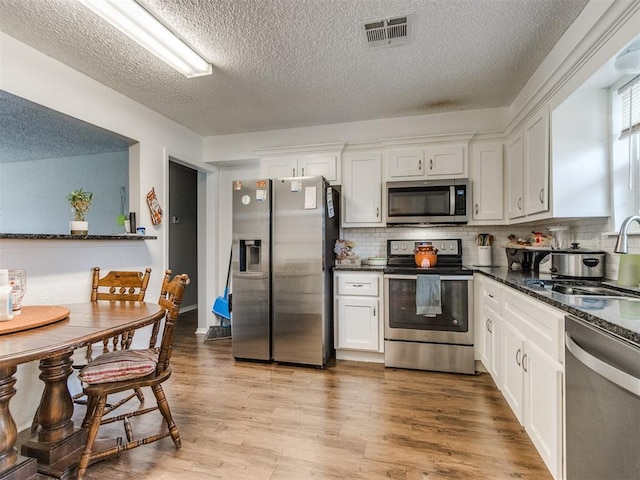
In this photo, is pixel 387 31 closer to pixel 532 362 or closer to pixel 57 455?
pixel 532 362

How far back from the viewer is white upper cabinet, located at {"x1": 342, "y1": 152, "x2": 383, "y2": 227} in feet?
11.2

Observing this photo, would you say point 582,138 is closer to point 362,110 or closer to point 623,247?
point 623,247

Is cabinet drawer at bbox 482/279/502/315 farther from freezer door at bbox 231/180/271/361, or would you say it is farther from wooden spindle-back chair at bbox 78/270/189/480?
wooden spindle-back chair at bbox 78/270/189/480

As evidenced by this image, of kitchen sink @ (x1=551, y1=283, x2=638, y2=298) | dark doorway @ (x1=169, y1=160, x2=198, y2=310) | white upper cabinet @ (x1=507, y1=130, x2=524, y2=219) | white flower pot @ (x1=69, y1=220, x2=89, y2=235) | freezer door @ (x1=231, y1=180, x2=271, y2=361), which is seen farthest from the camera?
dark doorway @ (x1=169, y1=160, x2=198, y2=310)

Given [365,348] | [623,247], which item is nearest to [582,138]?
[623,247]

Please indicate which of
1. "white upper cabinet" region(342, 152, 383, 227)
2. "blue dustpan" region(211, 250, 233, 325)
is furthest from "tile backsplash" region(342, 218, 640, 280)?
"blue dustpan" region(211, 250, 233, 325)

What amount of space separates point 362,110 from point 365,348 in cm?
237

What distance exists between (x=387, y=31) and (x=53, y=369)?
2.63 metres

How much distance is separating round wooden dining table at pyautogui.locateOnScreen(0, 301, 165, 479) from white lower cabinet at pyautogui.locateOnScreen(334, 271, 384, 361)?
1.74 metres

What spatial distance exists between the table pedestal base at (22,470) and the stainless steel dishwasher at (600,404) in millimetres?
2223

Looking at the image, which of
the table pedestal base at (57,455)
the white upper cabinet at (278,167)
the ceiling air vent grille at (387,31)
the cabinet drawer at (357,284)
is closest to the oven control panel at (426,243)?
the cabinet drawer at (357,284)

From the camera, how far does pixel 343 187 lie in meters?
3.50

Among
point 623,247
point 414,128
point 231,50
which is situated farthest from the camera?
point 414,128

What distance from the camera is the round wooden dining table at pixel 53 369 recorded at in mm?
1229
